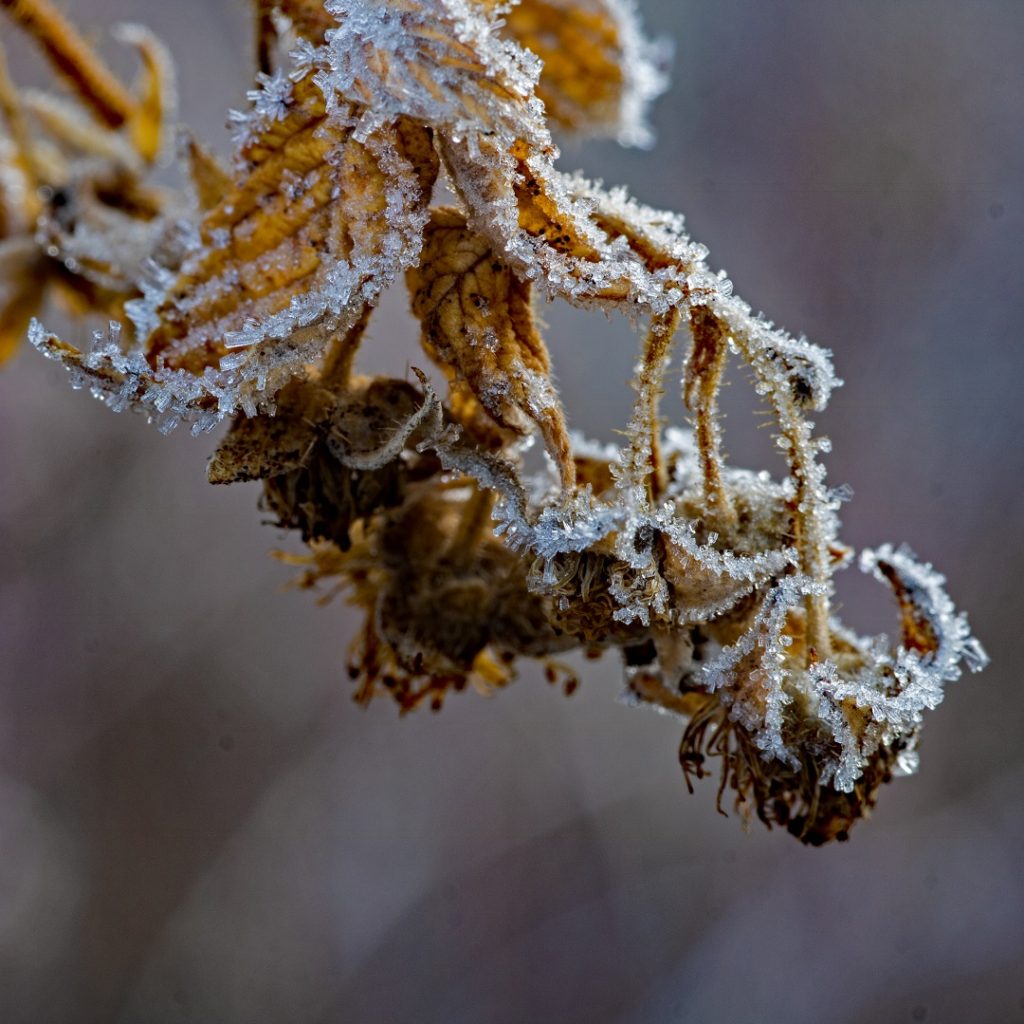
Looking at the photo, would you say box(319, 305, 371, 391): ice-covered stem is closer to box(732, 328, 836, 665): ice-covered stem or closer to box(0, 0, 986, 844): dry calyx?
box(0, 0, 986, 844): dry calyx

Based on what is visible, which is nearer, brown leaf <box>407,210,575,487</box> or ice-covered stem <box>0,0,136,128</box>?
brown leaf <box>407,210,575,487</box>

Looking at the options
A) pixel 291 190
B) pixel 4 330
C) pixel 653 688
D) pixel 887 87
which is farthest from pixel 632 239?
pixel 887 87

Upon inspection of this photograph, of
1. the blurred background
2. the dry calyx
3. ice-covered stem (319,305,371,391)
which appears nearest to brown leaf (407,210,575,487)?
the dry calyx

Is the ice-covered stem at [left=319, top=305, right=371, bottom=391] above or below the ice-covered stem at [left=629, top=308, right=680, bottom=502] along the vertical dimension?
below

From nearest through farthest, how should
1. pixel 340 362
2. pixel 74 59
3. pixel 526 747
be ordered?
pixel 340 362
pixel 74 59
pixel 526 747

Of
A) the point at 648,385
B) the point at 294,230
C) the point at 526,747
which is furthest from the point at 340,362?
the point at 526,747

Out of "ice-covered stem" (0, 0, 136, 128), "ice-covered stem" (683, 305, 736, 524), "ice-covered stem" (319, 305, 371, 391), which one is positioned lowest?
"ice-covered stem" (319, 305, 371, 391)

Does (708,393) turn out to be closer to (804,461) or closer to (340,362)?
(804,461)

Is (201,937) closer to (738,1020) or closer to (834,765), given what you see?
(738,1020)
